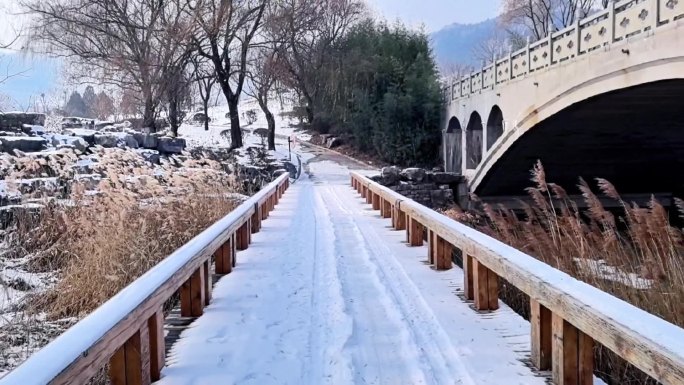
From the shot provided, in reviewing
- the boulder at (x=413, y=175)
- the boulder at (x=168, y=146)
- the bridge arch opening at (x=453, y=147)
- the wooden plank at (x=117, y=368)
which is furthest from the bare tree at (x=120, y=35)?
the wooden plank at (x=117, y=368)

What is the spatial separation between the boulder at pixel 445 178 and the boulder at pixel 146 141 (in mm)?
9606

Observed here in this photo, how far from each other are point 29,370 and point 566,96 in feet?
40.9

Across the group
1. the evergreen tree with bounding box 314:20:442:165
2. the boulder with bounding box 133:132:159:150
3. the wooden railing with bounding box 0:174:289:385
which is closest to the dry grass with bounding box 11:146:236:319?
the wooden railing with bounding box 0:174:289:385

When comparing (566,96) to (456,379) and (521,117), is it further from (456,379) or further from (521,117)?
(456,379)

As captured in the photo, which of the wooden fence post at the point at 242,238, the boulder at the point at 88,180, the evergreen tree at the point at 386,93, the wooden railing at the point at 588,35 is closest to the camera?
the wooden fence post at the point at 242,238

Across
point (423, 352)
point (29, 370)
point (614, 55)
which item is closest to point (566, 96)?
point (614, 55)

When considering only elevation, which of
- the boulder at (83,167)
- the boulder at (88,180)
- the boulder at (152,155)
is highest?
the boulder at (152,155)

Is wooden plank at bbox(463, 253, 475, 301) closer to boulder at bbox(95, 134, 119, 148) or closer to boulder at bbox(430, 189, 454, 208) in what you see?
boulder at bbox(95, 134, 119, 148)

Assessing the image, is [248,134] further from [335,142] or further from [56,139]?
[56,139]

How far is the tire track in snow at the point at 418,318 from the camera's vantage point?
108 inches

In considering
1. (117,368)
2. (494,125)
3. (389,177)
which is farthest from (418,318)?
(494,125)

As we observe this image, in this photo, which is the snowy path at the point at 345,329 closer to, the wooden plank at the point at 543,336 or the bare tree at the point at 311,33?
the wooden plank at the point at 543,336

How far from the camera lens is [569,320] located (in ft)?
7.54

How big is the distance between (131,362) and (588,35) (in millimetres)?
11421
